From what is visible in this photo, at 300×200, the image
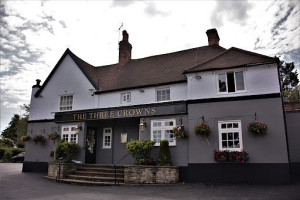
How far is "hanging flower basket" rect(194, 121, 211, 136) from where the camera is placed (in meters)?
12.4

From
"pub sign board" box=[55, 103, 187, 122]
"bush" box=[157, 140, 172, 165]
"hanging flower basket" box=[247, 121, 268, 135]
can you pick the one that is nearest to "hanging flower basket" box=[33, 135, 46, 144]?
"pub sign board" box=[55, 103, 187, 122]

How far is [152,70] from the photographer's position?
60.6 ft

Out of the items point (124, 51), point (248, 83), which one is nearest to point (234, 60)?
point (248, 83)

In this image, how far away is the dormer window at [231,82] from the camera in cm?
1298

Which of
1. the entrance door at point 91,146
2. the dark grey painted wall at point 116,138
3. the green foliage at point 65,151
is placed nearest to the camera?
the green foliage at point 65,151

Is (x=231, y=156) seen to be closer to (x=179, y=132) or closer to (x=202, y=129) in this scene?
(x=202, y=129)

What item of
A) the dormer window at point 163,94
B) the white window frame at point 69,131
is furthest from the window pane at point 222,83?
the white window frame at point 69,131

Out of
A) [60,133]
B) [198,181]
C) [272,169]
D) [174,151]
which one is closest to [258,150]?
[272,169]

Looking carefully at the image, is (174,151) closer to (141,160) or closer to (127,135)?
(141,160)

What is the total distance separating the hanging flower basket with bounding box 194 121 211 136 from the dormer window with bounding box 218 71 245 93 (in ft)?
7.41

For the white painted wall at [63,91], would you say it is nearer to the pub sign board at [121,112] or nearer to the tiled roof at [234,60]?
the pub sign board at [121,112]

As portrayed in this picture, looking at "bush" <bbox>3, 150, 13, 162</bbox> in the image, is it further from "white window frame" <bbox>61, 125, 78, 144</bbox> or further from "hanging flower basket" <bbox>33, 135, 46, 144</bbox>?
"white window frame" <bbox>61, 125, 78, 144</bbox>

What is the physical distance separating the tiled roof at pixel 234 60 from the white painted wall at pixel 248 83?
0.97ft

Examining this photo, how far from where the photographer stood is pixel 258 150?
11.6 m
